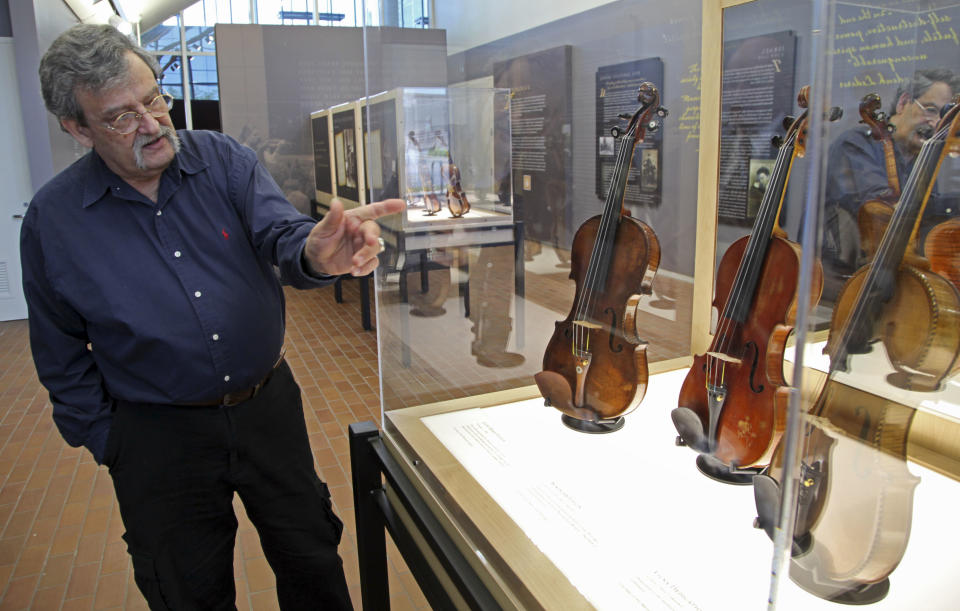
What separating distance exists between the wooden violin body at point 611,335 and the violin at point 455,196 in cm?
44

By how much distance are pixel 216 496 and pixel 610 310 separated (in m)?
1.07

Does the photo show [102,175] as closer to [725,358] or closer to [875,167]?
[725,358]

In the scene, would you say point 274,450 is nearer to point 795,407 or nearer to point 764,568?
point 764,568

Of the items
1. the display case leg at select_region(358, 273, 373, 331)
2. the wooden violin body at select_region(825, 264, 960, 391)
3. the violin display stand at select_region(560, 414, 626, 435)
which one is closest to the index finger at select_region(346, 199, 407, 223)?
the violin display stand at select_region(560, 414, 626, 435)

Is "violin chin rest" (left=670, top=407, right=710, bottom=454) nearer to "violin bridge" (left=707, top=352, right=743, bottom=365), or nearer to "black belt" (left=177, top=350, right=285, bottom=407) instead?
"violin bridge" (left=707, top=352, right=743, bottom=365)

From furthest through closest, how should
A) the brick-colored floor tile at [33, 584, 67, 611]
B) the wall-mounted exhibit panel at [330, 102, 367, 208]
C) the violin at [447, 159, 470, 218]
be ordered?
the wall-mounted exhibit panel at [330, 102, 367, 208], the brick-colored floor tile at [33, 584, 67, 611], the violin at [447, 159, 470, 218]

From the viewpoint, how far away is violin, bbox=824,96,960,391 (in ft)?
2.36

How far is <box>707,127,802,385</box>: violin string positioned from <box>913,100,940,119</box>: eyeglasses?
0.42 metres

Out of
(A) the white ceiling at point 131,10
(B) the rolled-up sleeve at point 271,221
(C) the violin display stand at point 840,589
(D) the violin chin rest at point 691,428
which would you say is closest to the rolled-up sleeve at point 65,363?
(B) the rolled-up sleeve at point 271,221

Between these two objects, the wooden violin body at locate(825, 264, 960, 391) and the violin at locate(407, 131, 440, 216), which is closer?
the wooden violin body at locate(825, 264, 960, 391)

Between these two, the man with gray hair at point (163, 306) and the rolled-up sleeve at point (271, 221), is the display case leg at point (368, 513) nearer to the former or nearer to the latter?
the man with gray hair at point (163, 306)

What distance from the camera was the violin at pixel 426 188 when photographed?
1836 millimetres

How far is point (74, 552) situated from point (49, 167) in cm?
478

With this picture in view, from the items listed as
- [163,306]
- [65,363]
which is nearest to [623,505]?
[163,306]
